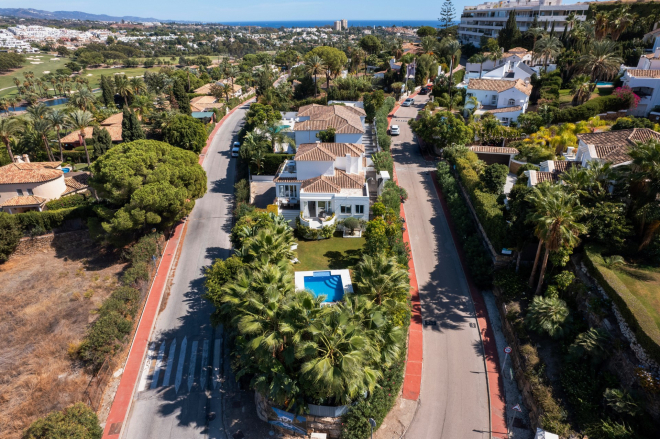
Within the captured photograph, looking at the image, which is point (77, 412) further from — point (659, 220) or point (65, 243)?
point (659, 220)

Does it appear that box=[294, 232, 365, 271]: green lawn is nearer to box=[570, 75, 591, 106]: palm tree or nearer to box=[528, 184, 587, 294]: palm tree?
box=[528, 184, 587, 294]: palm tree

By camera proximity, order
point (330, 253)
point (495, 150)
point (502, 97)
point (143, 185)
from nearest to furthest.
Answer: point (330, 253) < point (143, 185) < point (495, 150) < point (502, 97)

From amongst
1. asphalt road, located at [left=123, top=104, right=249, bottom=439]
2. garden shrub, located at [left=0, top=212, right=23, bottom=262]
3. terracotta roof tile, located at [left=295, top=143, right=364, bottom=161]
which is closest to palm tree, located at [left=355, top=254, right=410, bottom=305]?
asphalt road, located at [left=123, top=104, right=249, bottom=439]

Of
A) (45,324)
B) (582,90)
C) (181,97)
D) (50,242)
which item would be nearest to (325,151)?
(45,324)

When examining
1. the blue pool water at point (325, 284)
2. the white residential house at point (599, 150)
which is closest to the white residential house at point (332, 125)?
the white residential house at point (599, 150)

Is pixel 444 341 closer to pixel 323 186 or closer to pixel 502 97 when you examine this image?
pixel 323 186

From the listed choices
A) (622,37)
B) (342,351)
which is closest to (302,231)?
(342,351)
